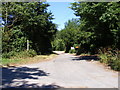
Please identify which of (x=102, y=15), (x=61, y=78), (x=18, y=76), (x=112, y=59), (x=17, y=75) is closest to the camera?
(x=61, y=78)

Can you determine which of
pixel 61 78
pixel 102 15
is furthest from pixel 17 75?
pixel 102 15

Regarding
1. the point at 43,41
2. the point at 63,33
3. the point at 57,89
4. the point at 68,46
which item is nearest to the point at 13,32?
the point at 43,41

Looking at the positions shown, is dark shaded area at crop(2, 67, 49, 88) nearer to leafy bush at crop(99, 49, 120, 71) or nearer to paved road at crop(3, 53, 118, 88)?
paved road at crop(3, 53, 118, 88)

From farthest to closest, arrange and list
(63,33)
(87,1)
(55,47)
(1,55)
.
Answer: (55,47), (63,33), (1,55), (87,1)

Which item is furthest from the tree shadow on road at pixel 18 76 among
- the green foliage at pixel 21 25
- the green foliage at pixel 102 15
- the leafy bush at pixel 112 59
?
the green foliage at pixel 21 25

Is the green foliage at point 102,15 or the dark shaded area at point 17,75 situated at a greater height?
the green foliage at point 102,15

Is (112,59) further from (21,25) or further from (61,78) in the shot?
(21,25)

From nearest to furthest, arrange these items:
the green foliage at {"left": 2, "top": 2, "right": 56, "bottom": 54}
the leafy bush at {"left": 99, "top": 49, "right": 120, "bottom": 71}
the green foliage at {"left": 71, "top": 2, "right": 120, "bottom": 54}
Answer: the leafy bush at {"left": 99, "top": 49, "right": 120, "bottom": 71}, the green foliage at {"left": 71, "top": 2, "right": 120, "bottom": 54}, the green foliage at {"left": 2, "top": 2, "right": 56, "bottom": 54}

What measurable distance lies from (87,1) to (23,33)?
10.7 metres

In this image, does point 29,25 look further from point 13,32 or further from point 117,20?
point 117,20

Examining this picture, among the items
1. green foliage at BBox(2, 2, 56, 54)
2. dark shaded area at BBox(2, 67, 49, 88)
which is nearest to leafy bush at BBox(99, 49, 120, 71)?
dark shaded area at BBox(2, 67, 49, 88)

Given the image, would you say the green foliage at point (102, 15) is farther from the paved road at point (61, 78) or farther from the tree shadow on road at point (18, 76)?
the tree shadow on road at point (18, 76)

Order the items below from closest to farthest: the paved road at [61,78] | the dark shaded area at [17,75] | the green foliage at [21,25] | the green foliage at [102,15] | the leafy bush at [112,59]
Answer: the paved road at [61,78] → the dark shaded area at [17,75] → the leafy bush at [112,59] → the green foliage at [102,15] → the green foliage at [21,25]

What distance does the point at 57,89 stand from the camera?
530 cm
